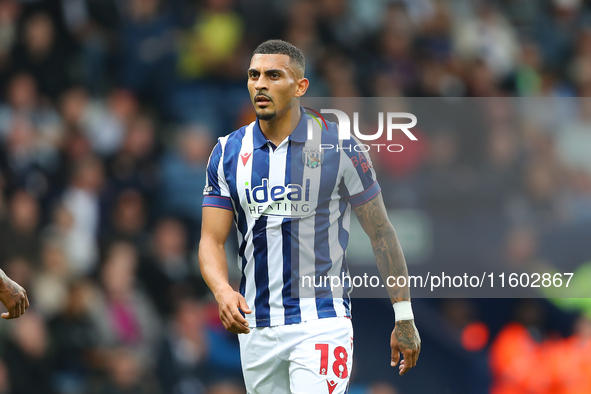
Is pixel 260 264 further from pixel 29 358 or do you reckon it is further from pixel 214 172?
pixel 29 358

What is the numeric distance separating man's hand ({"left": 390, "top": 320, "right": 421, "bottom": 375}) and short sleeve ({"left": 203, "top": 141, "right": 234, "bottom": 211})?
48.0 inches

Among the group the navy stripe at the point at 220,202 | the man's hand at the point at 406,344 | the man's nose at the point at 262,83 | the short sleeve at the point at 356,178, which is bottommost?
the man's hand at the point at 406,344

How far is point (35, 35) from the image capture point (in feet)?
29.4

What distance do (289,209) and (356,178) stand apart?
17.7 inches

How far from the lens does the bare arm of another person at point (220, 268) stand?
422 centimetres

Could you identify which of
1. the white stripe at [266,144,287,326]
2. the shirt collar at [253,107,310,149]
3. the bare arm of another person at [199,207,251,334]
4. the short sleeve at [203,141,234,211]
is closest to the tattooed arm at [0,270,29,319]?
the bare arm of another person at [199,207,251,334]

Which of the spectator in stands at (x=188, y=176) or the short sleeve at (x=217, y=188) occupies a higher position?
the spectator in stands at (x=188, y=176)

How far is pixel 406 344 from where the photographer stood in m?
4.65

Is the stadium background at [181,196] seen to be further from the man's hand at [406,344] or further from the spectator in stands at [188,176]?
the man's hand at [406,344]

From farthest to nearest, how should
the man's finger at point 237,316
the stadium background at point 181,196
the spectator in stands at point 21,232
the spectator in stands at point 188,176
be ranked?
the spectator in stands at point 188,176 → the spectator in stands at point 21,232 → the stadium background at point 181,196 → the man's finger at point 237,316

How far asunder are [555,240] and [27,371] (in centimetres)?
516

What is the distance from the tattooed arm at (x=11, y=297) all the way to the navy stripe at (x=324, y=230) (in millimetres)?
1742

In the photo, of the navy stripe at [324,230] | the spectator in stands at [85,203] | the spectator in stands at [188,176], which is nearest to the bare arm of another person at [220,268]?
the navy stripe at [324,230]

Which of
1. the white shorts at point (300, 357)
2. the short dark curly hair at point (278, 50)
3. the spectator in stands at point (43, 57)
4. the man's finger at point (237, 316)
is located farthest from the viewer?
the spectator in stands at point (43, 57)
